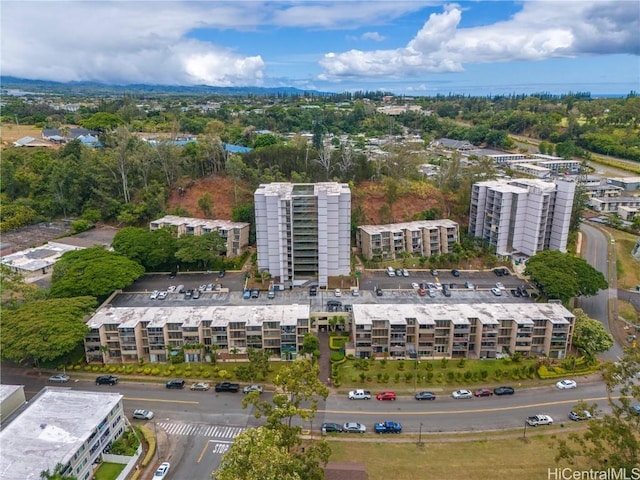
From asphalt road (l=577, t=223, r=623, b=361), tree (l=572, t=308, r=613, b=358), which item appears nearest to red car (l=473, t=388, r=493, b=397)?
tree (l=572, t=308, r=613, b=358)

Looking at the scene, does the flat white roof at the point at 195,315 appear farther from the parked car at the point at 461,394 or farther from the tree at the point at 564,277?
the tree at the point at 564,277

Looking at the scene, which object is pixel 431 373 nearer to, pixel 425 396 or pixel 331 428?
pixel 425 396

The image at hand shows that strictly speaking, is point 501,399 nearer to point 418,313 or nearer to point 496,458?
point 496,458

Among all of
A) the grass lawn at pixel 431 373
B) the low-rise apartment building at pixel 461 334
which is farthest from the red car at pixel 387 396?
the low-rise apartment building at pixel 461 334

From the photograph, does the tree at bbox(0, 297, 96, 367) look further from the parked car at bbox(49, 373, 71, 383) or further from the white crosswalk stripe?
the white crosswalk stripe

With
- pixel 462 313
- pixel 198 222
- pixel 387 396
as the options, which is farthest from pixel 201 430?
pixel 198 222
